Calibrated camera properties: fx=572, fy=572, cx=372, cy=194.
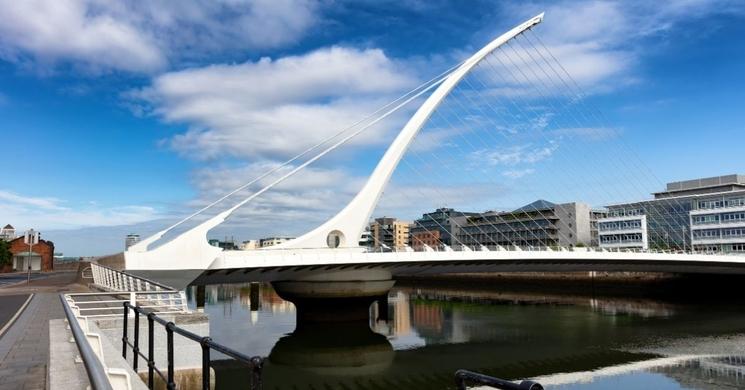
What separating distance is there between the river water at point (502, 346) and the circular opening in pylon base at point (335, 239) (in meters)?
4.47

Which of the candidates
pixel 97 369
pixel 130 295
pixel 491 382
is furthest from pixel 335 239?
pixel 491 382

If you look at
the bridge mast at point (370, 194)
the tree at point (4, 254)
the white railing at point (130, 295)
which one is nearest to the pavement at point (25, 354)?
the white railing at point (130, 295)

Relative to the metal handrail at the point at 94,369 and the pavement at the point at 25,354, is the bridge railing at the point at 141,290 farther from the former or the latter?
the metal handrail at the point at 94,369

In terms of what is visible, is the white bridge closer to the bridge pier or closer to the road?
the bridge pier

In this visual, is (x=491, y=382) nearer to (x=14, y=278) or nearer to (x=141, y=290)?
(x=141, y=290)

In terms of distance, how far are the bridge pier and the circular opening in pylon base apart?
8.47 ft

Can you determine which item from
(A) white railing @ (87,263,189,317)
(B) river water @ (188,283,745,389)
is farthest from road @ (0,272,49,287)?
(A) white railing @ (87,263,189,317)

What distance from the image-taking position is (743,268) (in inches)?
1644

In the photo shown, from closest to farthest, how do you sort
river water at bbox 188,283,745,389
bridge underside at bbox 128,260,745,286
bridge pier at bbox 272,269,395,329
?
1. river water at bbox 188,283,745,389
2. bridge underside at bbox 128,260,745,286
3. bridge pier at bbox 272,269,395,329

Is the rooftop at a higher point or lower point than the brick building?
higher

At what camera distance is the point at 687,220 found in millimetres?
67500

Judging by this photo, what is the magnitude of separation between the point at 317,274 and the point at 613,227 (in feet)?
178

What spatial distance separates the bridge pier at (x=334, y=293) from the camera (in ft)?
96.6

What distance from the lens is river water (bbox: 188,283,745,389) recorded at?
18.8 meters
